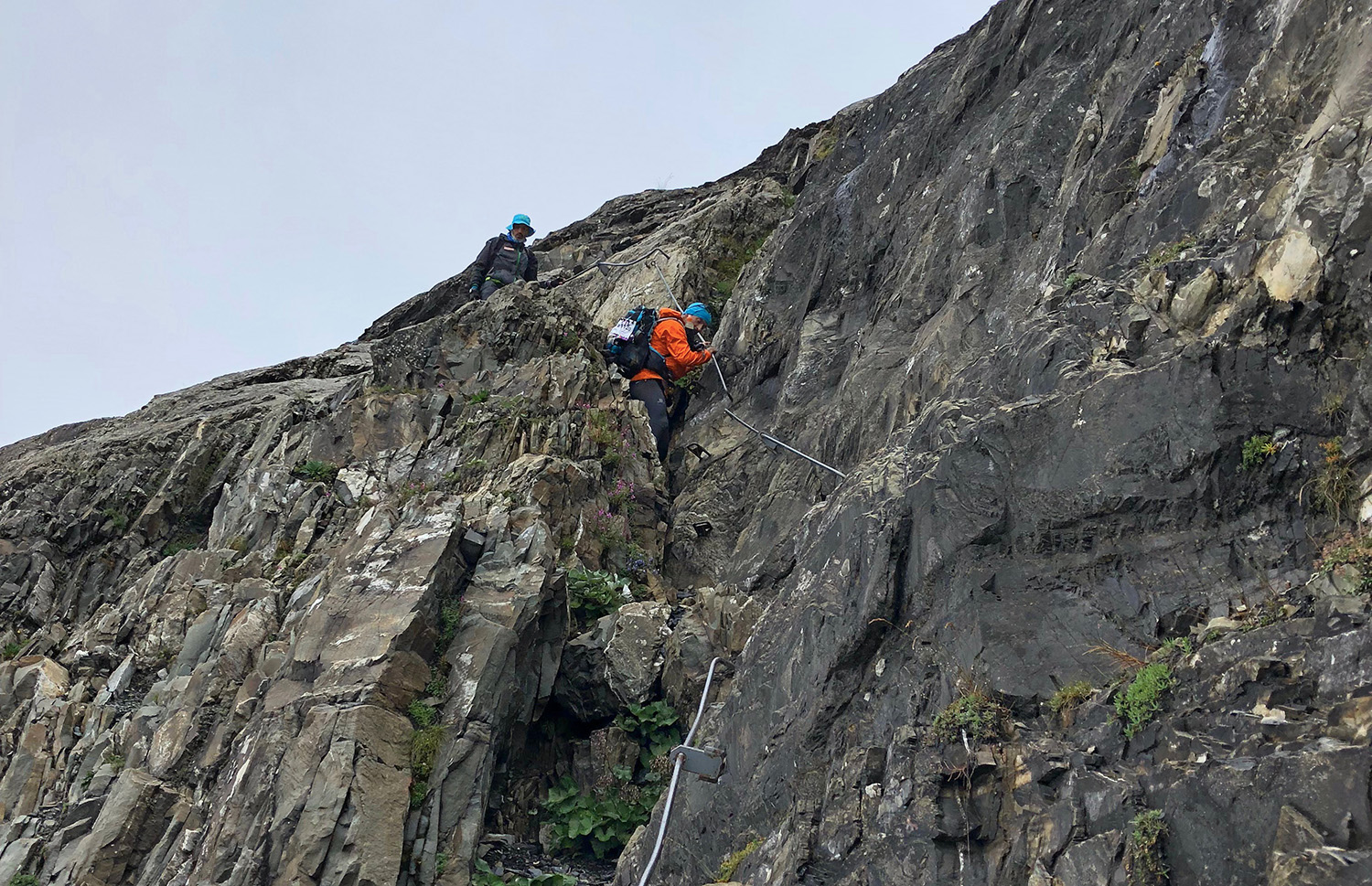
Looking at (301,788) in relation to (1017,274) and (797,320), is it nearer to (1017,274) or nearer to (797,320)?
(1017,274)

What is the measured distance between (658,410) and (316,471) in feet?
19.4

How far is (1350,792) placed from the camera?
434 cm

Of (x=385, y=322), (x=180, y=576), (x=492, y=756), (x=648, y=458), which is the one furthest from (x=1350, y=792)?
(x=385, y=322)

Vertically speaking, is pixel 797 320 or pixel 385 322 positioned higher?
pixel 385 322

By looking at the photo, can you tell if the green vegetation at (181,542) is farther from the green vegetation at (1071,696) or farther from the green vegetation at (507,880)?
the green vegetation at (1071,696)

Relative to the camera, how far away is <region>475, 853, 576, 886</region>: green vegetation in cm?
964

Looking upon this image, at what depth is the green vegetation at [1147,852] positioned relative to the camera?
16.1 ft

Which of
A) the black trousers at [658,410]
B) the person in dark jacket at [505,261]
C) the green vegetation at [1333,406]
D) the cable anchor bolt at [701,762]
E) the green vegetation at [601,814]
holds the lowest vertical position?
the green vegetation at [601,814]

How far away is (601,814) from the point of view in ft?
35.0

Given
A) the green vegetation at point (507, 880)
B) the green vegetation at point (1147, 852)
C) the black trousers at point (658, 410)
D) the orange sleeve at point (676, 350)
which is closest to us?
the green vegetation at point (1147, 852)

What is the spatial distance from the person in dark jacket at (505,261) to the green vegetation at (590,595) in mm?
9844

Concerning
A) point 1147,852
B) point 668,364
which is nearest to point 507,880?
point 1147,852

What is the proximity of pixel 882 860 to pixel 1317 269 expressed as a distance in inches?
189

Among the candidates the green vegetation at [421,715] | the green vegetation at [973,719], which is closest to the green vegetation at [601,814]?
the green vegetation at [421,715]
